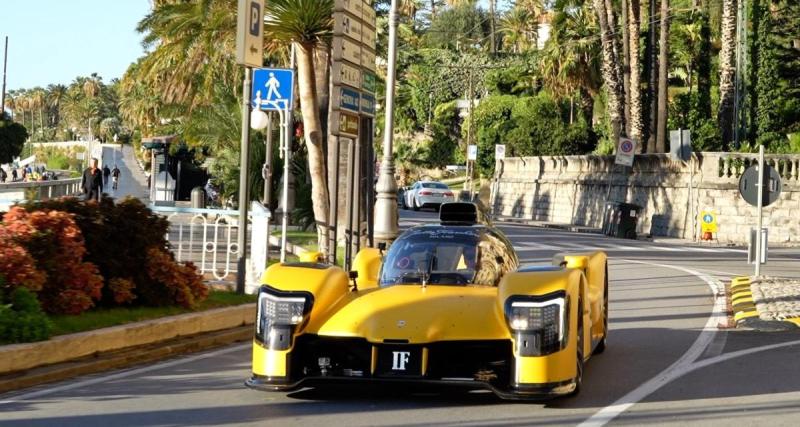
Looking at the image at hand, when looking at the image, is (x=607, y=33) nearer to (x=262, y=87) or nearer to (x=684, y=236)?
(x=684, y=236)

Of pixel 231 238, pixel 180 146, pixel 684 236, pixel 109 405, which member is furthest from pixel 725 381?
pixel 180 146

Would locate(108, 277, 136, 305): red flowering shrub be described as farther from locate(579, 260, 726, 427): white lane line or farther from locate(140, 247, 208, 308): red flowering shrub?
locate(579, 260, 726, 427): white lane line

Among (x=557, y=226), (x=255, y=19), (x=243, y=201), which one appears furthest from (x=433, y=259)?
(x=557, y=226)

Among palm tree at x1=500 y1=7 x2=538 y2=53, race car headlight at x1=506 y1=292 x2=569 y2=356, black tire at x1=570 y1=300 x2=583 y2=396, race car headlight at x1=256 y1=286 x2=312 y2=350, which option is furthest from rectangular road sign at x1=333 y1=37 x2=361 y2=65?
palm tree at x1=500 y1=7 x2=538 y2=53

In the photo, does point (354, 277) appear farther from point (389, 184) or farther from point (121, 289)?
point (389, 184)

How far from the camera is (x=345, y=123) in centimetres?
1938

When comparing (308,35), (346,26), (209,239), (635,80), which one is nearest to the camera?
(209,239)

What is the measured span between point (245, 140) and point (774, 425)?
848cm

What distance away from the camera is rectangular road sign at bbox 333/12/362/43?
19.4 metres

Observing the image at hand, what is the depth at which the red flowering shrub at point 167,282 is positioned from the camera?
13.1 metres

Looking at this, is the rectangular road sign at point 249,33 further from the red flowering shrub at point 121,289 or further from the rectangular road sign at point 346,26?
the rectangular road sign at point 346,26

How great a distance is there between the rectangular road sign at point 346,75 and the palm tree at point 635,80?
1308 inches

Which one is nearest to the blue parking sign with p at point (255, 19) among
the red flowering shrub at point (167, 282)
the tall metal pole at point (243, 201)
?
the tall metal pole at point (243, 201)

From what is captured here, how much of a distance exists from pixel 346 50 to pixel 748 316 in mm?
7394
